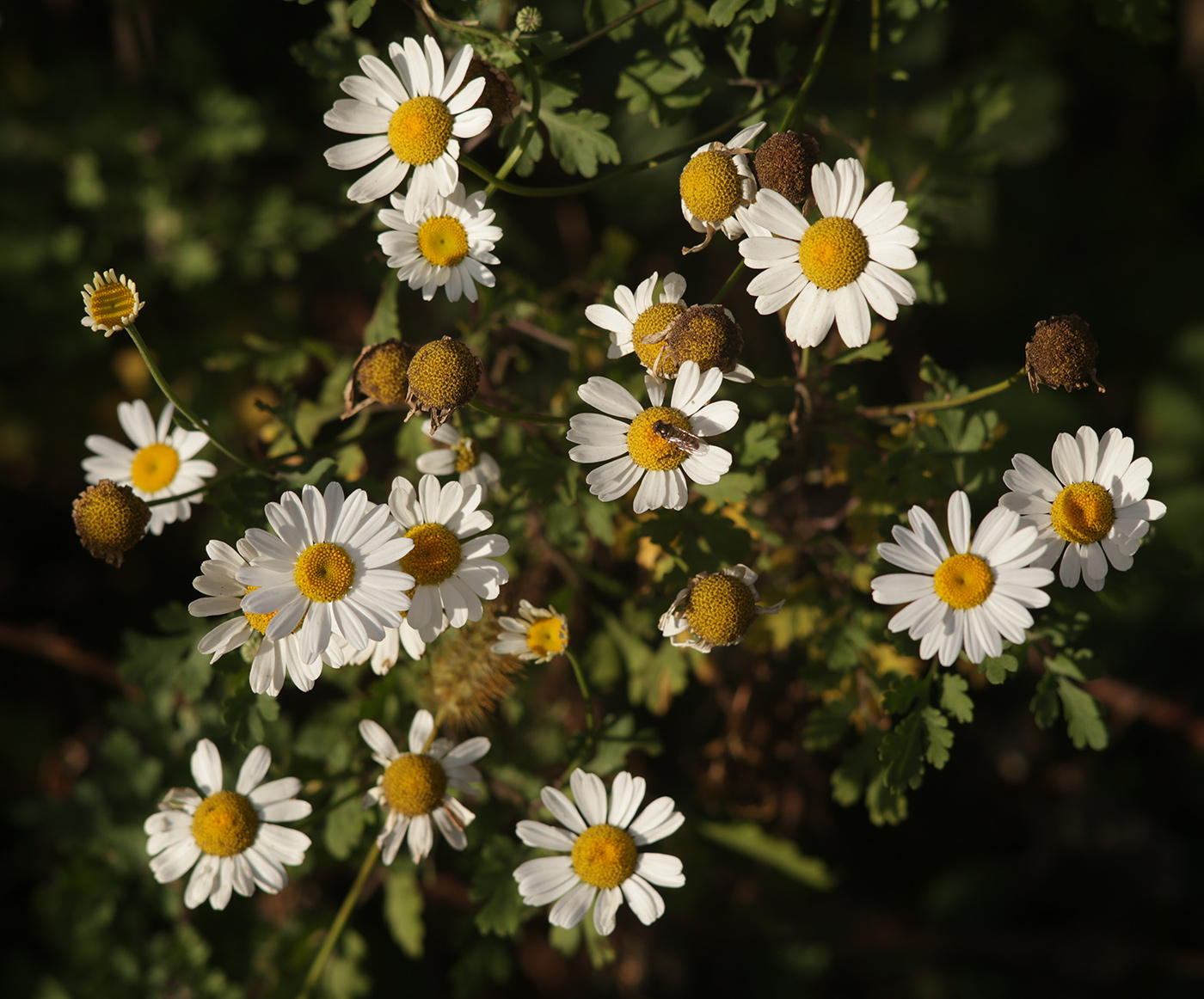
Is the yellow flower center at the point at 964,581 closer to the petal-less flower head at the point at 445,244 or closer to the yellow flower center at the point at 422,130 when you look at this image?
the petal-less flower head at the point at 445,244

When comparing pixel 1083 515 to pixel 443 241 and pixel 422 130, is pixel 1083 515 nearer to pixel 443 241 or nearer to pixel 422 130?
pixel 443 241

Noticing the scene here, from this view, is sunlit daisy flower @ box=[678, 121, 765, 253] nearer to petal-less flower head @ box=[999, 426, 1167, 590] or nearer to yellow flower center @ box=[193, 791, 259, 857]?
petal-less flower head @ box=[999, 426, 1167, 590]

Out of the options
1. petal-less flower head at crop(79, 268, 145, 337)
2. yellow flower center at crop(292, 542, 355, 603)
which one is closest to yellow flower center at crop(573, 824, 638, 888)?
yellow flower center at crop(292, 542, 355, 603)

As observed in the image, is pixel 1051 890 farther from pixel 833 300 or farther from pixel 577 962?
pixel 833 300

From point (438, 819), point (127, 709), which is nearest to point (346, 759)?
point (438, 819)

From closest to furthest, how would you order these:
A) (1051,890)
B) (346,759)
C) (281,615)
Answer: (281,615), (346,759), (1051,890)

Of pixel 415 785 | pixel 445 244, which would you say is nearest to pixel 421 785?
pixel 415 785
